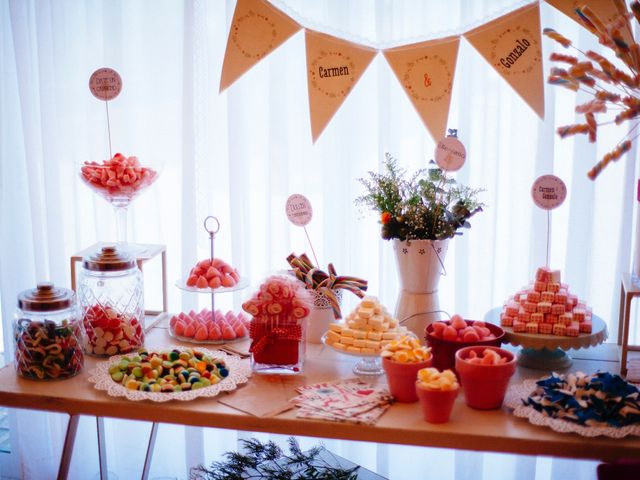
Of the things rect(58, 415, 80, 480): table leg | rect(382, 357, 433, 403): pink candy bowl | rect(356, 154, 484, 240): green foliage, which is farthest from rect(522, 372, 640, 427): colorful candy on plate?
rect(58, 415, 80, 480): table leg

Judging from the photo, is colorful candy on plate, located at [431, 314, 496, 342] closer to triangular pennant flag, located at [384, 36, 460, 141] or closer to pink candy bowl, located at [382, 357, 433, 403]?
pink candy bowl, located at [382, 357, 433, 403]

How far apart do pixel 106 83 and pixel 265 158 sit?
0.54 m

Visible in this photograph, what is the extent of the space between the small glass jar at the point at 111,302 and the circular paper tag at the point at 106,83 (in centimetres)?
54

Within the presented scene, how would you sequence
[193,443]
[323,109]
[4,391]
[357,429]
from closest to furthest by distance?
[357,429], [4,391], [323,109], [193,443]

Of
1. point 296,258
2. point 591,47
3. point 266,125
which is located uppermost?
point 591,47

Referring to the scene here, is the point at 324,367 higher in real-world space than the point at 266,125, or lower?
lower

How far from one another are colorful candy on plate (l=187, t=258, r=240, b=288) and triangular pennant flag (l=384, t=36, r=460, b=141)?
73 cm

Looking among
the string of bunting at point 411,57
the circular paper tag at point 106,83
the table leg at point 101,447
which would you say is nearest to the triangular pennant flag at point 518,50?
the string of bunting at point 411,57

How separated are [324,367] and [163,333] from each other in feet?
1.72

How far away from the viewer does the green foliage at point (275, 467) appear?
195cm

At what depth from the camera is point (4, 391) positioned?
1.74 metres

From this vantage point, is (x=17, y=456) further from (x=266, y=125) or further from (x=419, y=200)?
(x=419, y=200)

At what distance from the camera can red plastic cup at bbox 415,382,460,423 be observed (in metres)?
1.54

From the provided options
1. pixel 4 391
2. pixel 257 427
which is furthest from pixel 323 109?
pixel 4 391
